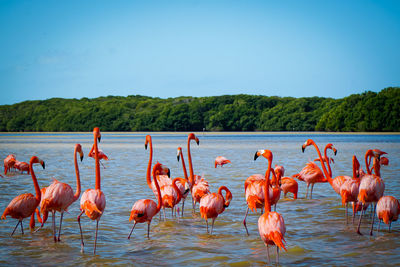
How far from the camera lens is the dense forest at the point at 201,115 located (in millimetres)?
85688

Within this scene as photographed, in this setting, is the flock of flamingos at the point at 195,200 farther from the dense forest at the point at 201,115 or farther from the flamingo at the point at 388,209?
Result: the dense forest at the point at 201,115

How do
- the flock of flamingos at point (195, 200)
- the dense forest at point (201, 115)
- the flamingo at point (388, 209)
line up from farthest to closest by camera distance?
the dense forest at point (201, 115) → the flamingo at point (388, 209) → the flock of flamingos at point (195, 200)

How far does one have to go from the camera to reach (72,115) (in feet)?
426

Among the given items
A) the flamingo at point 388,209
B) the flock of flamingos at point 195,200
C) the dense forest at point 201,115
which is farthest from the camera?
the dense forest at point 201,115

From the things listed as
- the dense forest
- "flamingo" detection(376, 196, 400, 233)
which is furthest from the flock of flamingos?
the dense forest

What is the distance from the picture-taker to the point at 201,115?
125 m

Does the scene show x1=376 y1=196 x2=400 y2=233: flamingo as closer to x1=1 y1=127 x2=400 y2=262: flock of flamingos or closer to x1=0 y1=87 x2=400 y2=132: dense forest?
x1=1 y1=127 x2=400 y2=262: flock of flamingos

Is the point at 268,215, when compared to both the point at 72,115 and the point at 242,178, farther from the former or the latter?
the point at 72,115

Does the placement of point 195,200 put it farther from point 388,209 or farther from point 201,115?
point 201,115

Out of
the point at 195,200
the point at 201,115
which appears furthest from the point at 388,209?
the point at 201,115

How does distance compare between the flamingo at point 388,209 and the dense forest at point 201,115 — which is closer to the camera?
the flamingo at point 388,209

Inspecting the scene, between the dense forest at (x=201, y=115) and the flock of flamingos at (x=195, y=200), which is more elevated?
the dense forest at (x=201, y=115)

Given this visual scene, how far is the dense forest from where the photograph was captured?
85.7 m

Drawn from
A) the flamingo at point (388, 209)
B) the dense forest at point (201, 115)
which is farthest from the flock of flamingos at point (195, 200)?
the dense forest at point (201, 115)
